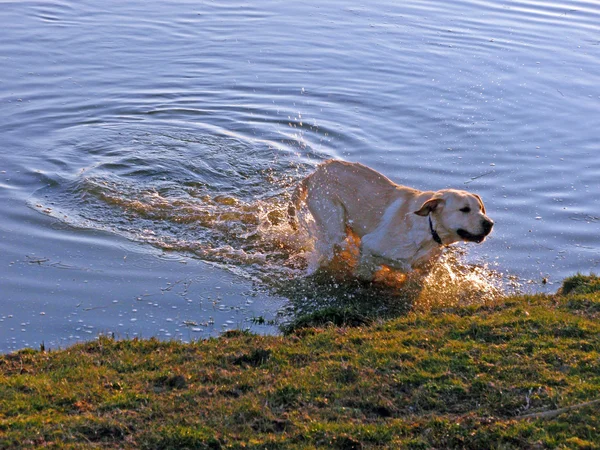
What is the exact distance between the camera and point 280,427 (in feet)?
17.4

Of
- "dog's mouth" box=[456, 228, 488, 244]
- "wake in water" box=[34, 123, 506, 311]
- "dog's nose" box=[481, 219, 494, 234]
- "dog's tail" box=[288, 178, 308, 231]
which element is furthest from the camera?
"dog's tail" box=[288, 178, 308, 231]

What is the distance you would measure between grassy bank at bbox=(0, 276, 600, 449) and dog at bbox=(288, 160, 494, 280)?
155 cm

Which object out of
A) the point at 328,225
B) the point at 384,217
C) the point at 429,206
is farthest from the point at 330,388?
the point at 328,225

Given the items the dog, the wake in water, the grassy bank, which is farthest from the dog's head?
the grassy bank

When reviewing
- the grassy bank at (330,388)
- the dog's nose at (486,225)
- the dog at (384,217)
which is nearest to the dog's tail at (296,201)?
the dog at (384,217)

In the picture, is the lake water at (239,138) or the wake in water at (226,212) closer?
the lake water at (239,138)

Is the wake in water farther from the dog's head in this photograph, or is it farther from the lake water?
the dog's head

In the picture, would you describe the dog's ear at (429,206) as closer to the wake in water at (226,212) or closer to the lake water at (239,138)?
the wake in water at (226,212)

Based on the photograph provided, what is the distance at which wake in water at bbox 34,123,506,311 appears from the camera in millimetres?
9234

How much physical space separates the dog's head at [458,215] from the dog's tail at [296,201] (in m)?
1.77

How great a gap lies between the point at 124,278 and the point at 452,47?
12.2 metres

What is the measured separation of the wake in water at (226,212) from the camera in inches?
364

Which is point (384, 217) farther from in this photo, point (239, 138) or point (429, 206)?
point (239, 138)

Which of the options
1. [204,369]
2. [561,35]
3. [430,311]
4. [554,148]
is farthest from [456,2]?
[204,369]
